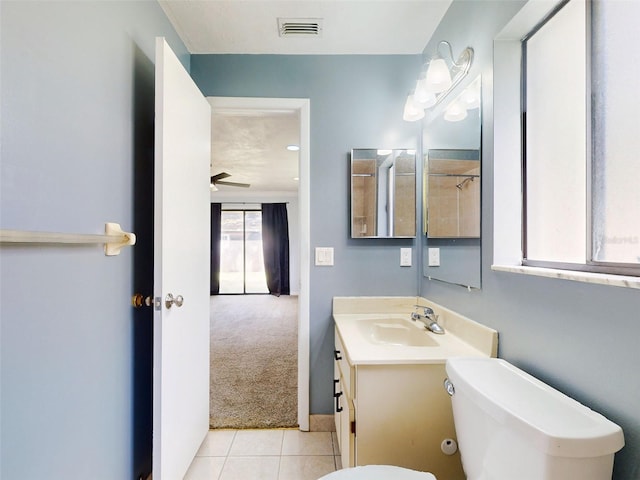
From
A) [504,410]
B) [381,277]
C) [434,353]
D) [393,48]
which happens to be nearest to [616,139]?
[504,410]

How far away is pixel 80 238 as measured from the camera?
0.93 meters

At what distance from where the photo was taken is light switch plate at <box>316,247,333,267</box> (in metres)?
1.92

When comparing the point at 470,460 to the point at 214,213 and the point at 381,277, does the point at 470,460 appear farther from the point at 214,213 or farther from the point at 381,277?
the point at 214,213

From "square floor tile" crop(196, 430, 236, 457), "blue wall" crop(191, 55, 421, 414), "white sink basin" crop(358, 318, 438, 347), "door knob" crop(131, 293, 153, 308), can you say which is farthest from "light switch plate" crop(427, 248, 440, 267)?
"square floor tile" crop(196, 430, 236, 457)

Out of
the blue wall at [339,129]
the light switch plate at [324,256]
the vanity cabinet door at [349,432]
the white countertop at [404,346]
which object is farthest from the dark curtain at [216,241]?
the vanity cabinet door at [349,432]

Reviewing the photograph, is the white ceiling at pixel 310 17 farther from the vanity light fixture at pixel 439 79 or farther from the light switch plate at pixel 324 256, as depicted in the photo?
the light switch plate at pixel 324 256

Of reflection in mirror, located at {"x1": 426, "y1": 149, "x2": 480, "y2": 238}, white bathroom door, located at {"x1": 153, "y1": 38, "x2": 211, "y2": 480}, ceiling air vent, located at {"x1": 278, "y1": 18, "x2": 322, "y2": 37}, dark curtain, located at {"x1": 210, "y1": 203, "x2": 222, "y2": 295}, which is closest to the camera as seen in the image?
white bathroom door, located at {"x1": 153, "y1": 38, "x2": 211, "y2": 480}

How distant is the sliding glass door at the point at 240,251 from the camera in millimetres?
7168

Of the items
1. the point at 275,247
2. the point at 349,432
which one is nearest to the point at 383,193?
the point at 349,432

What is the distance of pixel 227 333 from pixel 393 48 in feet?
12.2

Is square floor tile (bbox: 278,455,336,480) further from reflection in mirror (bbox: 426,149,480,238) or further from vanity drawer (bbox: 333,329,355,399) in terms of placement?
reflection in mirror (bbox: 426,149,480,238)

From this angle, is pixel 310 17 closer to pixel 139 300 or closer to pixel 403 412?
pixel 139 300

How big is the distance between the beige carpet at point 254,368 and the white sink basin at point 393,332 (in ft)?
2.92

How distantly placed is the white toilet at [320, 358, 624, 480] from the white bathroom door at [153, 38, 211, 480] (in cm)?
81
